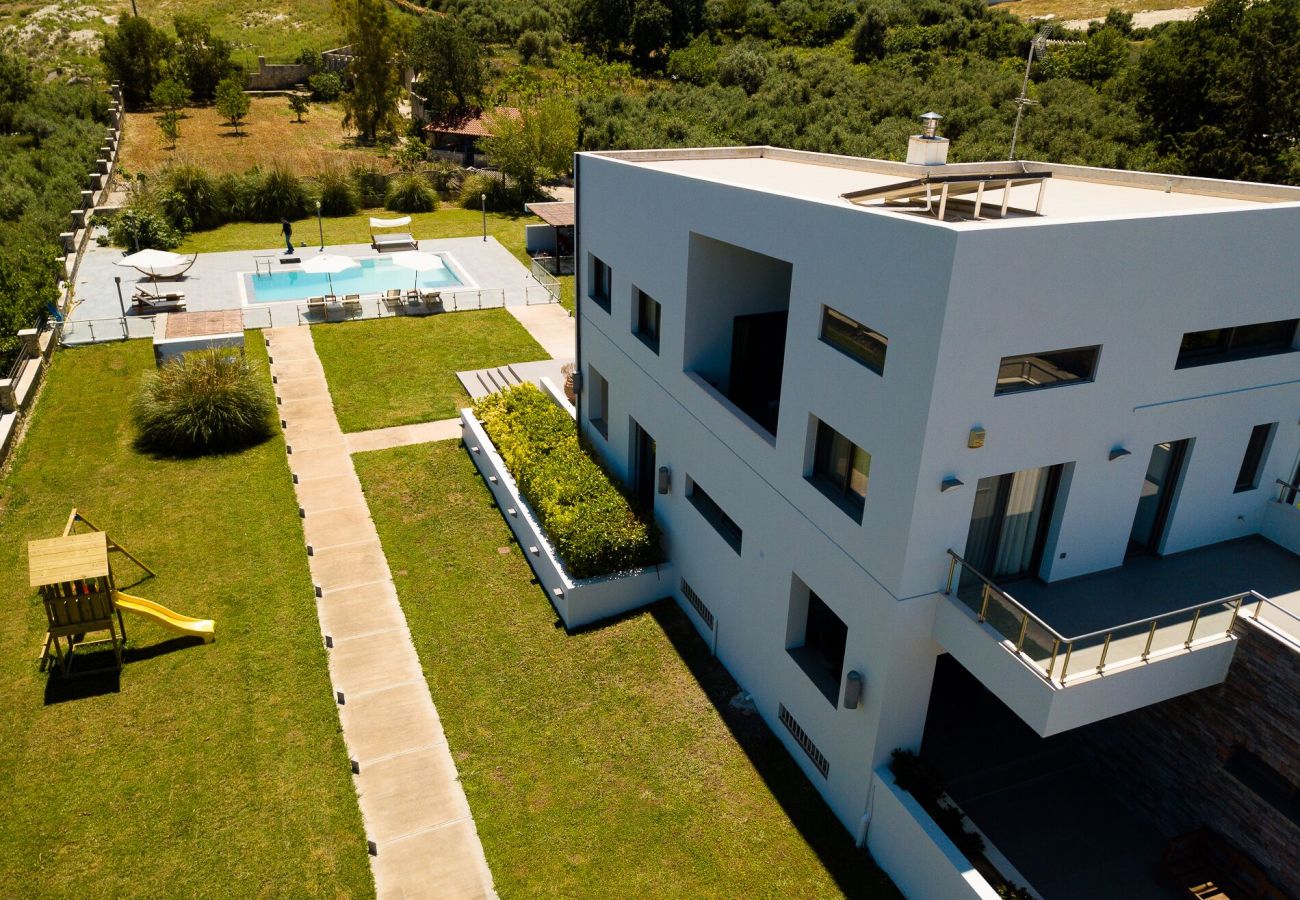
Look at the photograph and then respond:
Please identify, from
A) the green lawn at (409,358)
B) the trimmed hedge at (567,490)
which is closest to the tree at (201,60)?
the green lawn at (409,358)

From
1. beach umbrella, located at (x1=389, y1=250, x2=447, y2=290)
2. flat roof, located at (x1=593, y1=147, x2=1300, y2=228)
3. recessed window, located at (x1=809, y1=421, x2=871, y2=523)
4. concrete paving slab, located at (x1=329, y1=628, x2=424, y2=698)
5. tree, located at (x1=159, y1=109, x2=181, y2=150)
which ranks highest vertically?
flat roof, located at (x1=593, y1=147, x2=1300, y2=228)

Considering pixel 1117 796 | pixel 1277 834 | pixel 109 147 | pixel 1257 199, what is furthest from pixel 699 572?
pixel 109 147

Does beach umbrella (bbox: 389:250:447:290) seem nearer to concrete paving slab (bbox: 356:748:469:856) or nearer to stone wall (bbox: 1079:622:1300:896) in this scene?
concrete paving slab (bbox: 356:748:469:856)

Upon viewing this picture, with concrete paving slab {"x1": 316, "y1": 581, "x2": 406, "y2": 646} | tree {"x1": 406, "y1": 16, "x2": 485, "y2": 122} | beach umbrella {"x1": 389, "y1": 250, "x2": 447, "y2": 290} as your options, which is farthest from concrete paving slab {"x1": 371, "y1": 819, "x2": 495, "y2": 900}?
tree {"x1": 406, "y1": 16, "x2": 485, "y2": 122}

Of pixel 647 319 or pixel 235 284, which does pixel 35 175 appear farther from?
pixel 647 319

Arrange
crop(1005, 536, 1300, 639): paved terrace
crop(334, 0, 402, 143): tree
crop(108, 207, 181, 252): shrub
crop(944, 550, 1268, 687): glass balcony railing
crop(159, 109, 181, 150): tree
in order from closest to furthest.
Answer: crop(944, 550, 1268, 687): glass balcony railing → crop(1005, 536, 1300, 639): paved terrace → crop(108, 207, 181, 252): shrub → crop(159, 109, 181, 150): tree → crop(334, 0, 402, 143): tree

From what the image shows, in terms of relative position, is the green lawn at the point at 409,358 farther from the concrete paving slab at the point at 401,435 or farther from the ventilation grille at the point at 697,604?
the ventilation grille at the point at 697,604

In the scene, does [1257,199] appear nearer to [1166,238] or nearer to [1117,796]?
[1166,238]
